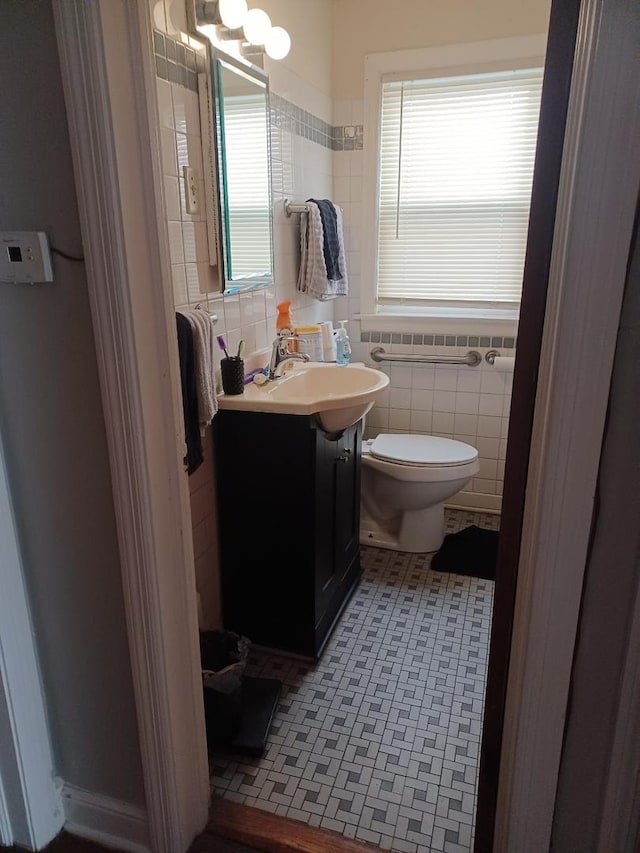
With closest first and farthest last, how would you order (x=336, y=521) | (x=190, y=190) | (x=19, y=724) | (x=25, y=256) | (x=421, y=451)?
(x=25, y=256)
(x=19, y=724)
(x=190, y=190)
(x=336, y=521)
(x=421, y=451)

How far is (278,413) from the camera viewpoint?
170cm

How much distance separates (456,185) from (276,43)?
3.88 feet

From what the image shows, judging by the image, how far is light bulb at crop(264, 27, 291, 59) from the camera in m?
1.79

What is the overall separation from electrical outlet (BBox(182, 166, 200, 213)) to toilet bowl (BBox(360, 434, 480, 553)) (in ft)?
4.19

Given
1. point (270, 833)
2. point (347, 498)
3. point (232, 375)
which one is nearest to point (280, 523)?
point (347, 498)

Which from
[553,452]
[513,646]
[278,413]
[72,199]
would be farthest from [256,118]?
[513,646]

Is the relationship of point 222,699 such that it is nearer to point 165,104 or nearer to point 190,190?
point 190,190

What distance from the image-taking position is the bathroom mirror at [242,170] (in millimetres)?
1704

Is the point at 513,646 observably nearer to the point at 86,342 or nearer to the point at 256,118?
the point at 86,342

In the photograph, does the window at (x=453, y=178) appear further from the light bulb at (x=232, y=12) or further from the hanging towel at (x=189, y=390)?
the hanging towel at (x=189, y=390)

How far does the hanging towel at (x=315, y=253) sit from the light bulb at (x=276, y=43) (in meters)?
0.54

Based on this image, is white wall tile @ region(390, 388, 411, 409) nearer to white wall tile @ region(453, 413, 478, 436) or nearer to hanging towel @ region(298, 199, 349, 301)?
white wall tile @ region(453, 413, 478, 436)

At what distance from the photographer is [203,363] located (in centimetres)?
150

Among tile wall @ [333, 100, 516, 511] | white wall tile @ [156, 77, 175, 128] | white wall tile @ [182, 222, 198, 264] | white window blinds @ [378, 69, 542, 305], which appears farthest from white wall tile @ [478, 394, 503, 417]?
white wall tile @ [156, 77, 175, 128]
